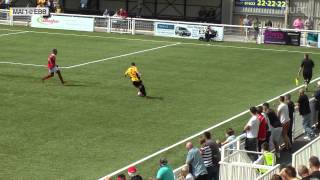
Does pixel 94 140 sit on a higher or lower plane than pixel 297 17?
lower

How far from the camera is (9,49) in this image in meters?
44.3

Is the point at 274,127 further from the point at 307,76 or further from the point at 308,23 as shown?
the point at 308,23

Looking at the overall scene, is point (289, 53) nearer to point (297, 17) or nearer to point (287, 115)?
point (297, 17)

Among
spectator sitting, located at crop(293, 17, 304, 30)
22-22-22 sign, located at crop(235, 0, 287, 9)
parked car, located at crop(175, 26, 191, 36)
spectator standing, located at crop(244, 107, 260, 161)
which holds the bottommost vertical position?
spectator standing, located at crop(244, 107, 260, 161)

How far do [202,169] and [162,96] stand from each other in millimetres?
13908

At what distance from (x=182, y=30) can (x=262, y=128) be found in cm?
3037

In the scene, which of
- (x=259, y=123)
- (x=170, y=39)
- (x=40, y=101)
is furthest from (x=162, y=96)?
(x=170, y=39)

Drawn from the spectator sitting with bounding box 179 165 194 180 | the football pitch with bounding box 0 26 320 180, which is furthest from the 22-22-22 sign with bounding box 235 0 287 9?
the spectator sitting with bounding box 179 165 194 180

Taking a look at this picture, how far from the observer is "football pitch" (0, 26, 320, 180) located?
23.1m

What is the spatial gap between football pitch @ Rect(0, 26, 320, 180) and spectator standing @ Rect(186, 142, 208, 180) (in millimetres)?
2861

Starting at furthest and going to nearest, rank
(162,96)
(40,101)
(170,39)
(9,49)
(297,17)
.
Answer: (297,17)
(170,39)
(9,49)
(162,96)
(40,101)

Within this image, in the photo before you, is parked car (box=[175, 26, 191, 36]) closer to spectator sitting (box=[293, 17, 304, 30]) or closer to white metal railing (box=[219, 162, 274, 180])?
spectator sitting (box=[293, 17, 304, 30])

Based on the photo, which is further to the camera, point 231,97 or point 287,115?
point 231,97

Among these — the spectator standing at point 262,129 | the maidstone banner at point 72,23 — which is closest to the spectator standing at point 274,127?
the spectator standing at point 262,129
